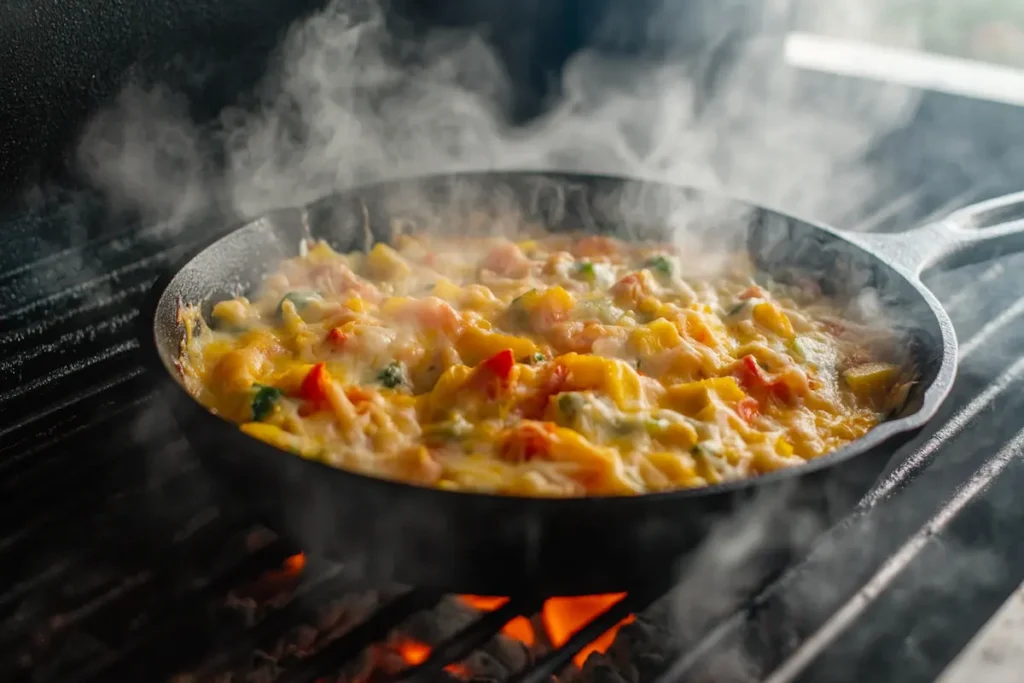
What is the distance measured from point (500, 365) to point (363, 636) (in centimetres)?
63

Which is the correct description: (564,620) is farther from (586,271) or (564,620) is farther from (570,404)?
(586,271)

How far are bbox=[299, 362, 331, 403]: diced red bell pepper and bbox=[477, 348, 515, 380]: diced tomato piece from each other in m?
0.34

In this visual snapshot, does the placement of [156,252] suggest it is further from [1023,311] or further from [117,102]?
[1023,311]

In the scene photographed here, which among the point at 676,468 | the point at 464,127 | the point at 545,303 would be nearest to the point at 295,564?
the point at 676,468

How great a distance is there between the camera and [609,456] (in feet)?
5.92

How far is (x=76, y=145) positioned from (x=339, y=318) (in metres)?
1.06

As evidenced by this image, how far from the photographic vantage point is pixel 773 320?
98.6 inches

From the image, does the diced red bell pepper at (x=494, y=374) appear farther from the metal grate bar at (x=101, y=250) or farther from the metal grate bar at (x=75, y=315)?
the metal grate bar at (x=101, y=250)

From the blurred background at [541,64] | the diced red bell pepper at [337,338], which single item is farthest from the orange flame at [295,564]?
the blurred background at [541,64]

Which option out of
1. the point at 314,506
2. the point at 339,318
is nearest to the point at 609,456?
the point at 314,506

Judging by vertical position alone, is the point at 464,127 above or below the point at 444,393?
above

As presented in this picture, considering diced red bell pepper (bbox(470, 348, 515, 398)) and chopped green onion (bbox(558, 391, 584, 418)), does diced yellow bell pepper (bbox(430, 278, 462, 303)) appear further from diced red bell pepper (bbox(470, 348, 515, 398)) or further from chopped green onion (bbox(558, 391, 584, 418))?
chopped green onion (bbox(558, 391, 584, 418))

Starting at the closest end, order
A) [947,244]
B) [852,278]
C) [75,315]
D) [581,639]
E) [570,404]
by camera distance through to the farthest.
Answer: [581,639], [570,404], [947,244], [852,278], [75,315]

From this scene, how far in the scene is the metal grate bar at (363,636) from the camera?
5.50ft
